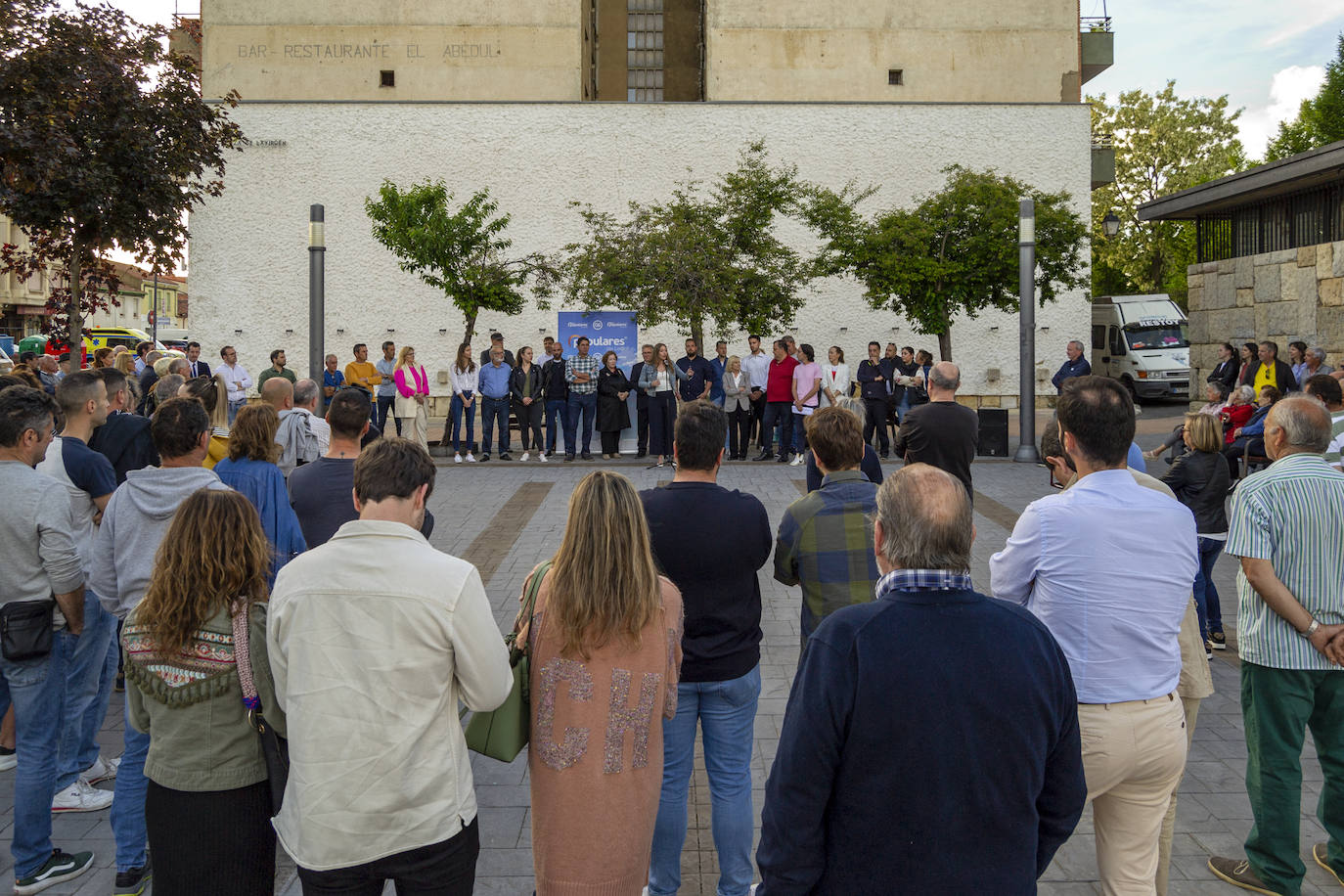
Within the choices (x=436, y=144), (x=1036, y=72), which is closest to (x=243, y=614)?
(x=436, y=144)

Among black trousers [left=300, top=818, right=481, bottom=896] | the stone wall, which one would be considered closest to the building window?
the stone wall

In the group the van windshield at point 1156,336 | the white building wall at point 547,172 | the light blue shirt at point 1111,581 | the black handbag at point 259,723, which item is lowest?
the black handbag at point 259,723

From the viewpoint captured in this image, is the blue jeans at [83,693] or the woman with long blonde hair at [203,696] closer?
the woman with long blonde hair at [203,696]

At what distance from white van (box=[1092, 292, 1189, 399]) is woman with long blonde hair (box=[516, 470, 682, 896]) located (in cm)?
2741

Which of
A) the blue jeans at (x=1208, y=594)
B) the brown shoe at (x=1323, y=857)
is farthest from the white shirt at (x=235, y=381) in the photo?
the brown shoe at (x=1323, y=857)

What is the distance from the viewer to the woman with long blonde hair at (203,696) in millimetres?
3086

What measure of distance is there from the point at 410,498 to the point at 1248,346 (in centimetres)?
1454

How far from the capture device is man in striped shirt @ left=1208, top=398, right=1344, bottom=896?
3938 mm

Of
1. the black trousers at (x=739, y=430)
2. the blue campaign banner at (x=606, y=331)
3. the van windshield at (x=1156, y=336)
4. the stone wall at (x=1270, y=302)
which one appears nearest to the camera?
the stone wall at (x=1270, y=302)

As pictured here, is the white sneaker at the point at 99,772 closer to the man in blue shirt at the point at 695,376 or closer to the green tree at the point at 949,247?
the man in blue shirt at the point at 695,376

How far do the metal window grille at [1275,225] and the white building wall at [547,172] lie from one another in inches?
509

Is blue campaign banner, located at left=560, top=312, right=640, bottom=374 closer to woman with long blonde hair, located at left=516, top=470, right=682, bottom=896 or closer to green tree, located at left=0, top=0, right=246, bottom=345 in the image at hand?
green tree, located at left=0, top=0, right=246, bottom=345

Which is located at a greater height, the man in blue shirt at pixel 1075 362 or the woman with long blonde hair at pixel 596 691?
the man in blue shirt at pixel 1075 362

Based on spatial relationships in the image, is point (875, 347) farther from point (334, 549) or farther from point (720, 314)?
point (334, 549)
